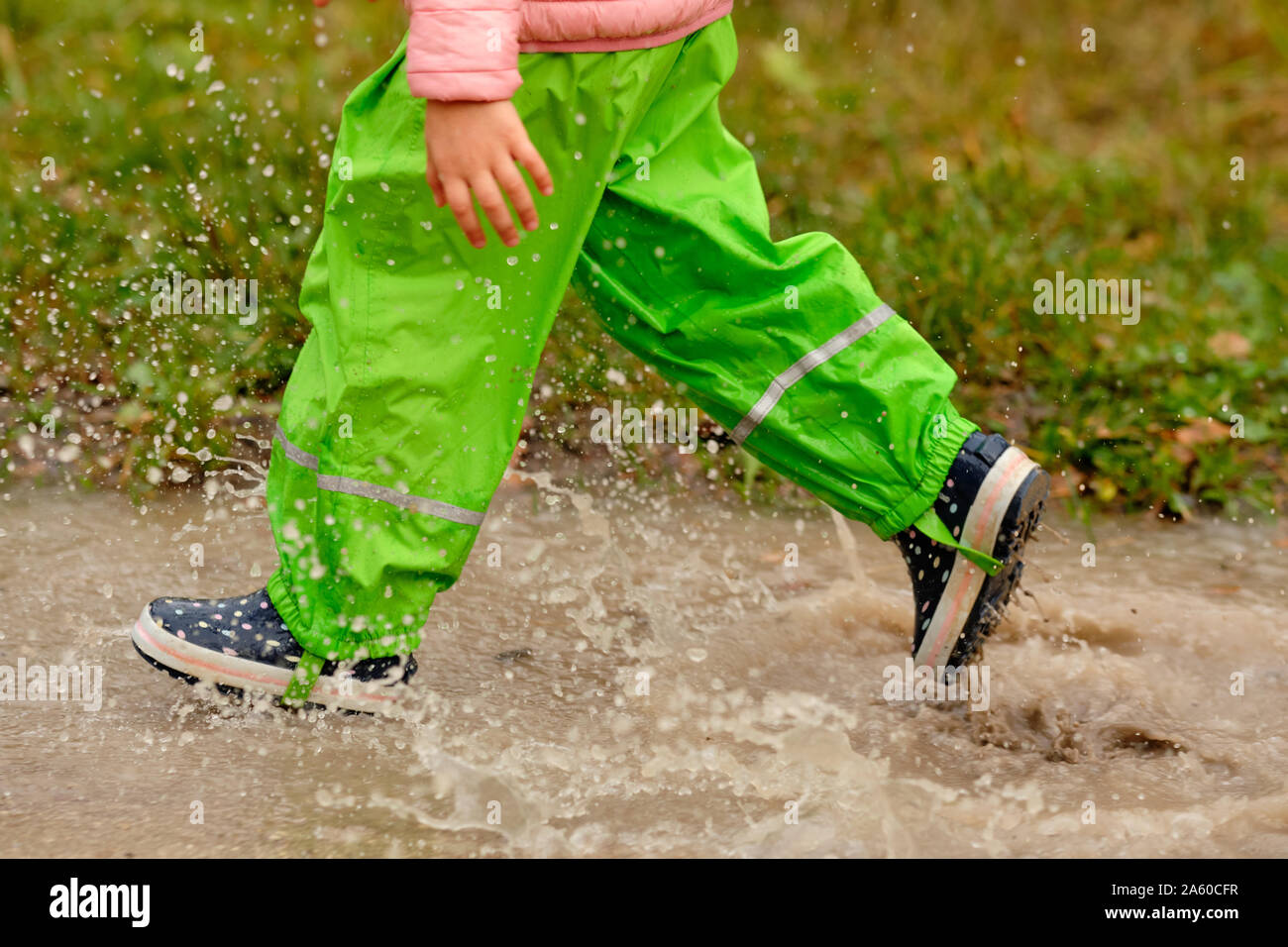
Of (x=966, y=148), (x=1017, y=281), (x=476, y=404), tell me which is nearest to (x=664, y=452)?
(x=1017, y=281)

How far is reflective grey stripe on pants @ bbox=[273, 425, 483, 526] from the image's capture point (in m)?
1.97

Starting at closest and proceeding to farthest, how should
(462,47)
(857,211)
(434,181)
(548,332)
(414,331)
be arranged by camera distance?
(462,47), (434,181), (414,331), (548,332), (857,211)

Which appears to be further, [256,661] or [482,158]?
[256,661]

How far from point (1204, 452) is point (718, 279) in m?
1.40

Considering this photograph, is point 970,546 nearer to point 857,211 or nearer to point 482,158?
point 482,158

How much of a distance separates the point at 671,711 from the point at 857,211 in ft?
5.82

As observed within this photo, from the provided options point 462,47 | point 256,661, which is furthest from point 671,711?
point 462,47

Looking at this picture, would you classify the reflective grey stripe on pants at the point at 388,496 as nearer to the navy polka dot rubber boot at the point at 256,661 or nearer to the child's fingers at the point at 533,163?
the navy polka dot rubber boot at the point at 256,661

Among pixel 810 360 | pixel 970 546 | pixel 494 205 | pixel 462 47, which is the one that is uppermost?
pixel 462 47

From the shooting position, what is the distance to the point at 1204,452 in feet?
10.1

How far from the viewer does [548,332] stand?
206 cm

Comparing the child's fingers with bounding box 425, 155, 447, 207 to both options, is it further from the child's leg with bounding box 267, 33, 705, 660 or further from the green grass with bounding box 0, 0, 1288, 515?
the green grass with bounding box 0, 0, 1288, 515

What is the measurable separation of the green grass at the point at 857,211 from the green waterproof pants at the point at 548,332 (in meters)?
0.84

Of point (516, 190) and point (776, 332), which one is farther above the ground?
point (516, 190)
